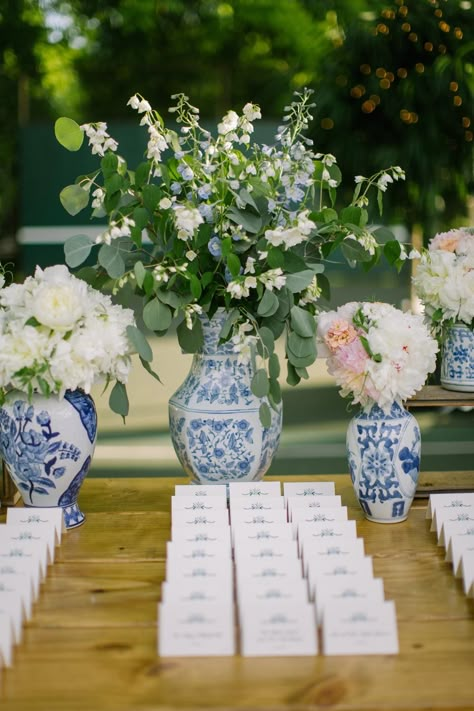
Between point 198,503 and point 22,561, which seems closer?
point 22,561

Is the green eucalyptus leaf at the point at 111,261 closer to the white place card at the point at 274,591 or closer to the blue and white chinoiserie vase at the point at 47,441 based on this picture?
the blue and white chinoiserie vase at the point at 47,441

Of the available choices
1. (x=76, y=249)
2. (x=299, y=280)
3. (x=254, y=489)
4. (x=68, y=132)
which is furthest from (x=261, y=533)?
(x=68, y=132)

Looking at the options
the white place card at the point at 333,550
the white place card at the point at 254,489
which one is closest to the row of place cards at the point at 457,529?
the white place card at the point at 333,550

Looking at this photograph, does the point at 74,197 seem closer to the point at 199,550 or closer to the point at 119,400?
the point at 119,400

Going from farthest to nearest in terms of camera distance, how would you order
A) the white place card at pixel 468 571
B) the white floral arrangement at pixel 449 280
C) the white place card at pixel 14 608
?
the white floral arrangement at pixel 449 280
the white place card at pixel 468 571
the white place card at pixel 14 608

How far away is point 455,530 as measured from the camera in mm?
1123

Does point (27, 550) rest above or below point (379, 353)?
below

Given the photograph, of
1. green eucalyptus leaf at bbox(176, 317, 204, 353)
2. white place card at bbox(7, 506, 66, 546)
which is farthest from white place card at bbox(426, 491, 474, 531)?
white place card at bbox(7, 506, 66, 546)

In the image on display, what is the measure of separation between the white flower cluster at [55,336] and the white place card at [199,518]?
0.71ft

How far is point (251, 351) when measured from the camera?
48.1 inches

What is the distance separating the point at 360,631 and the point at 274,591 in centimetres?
11

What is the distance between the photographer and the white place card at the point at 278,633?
85 centimetres

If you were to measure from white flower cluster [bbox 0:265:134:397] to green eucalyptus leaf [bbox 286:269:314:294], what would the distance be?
0.83 feet

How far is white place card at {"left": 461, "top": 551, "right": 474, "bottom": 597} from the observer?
99cm
